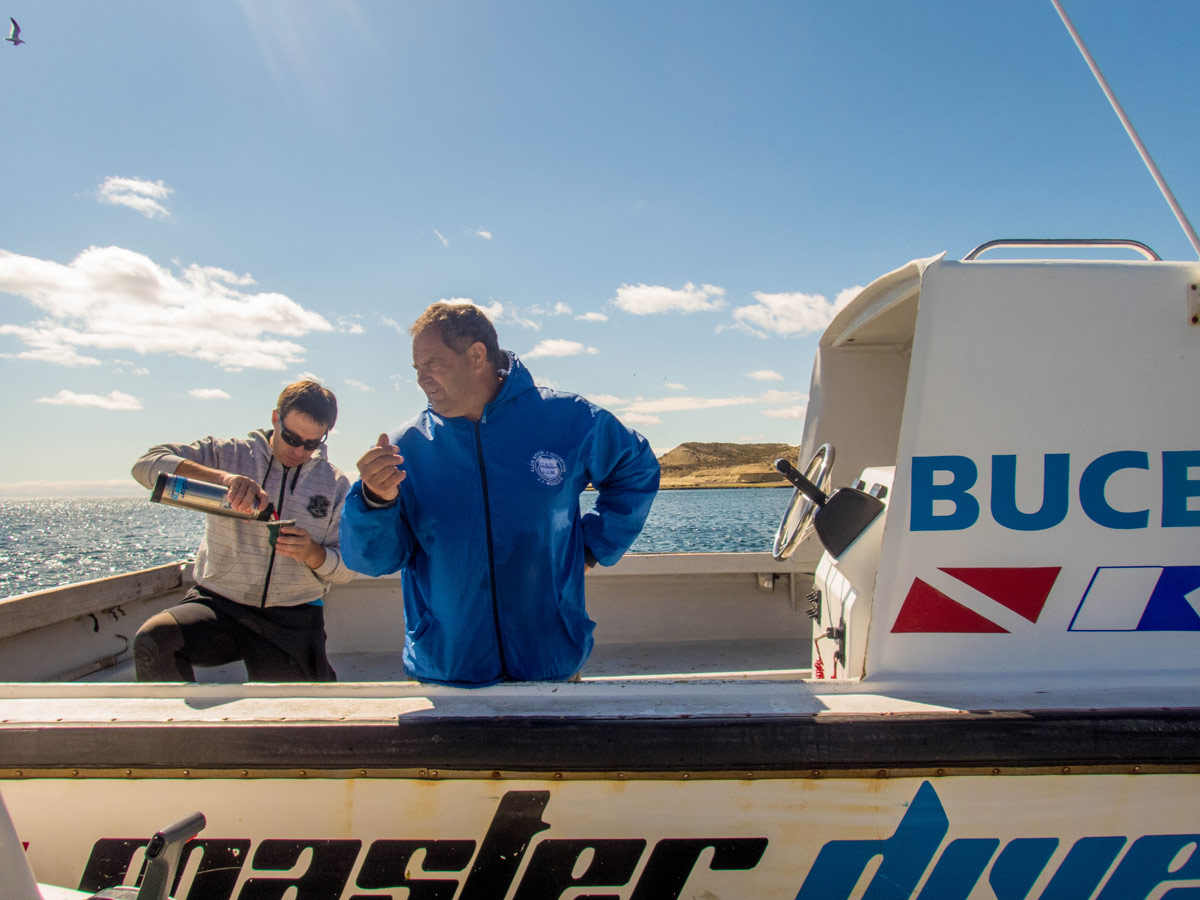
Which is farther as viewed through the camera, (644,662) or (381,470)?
(644,662)

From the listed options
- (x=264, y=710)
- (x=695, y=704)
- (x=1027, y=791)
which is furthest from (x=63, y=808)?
(x=1027, y=791)

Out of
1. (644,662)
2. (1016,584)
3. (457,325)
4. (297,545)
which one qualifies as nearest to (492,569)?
(457,325)

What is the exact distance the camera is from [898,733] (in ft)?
4.32

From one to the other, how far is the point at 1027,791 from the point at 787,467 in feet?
2.74

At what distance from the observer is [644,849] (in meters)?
1.32

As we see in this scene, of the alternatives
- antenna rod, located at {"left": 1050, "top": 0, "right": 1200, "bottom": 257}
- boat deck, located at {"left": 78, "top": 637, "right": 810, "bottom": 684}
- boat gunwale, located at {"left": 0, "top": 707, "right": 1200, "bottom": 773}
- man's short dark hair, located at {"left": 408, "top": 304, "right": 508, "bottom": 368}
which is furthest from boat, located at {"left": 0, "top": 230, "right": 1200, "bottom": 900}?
boat deck, located at {"left": 78, "top": 637, "right": 810, "bottom": 684}

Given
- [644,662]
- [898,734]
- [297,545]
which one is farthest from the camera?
[644,662]

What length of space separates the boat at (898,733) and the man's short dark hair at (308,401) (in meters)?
1.05

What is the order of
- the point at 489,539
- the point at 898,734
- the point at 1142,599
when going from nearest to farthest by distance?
the point at 898,734
the point at 1142,599
the point at 489,539

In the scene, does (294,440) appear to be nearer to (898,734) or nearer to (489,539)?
(489,539)

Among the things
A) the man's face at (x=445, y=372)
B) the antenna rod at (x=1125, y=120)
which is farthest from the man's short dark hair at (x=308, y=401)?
the antenna rod at (x=1125, y=120)

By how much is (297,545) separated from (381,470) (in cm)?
87

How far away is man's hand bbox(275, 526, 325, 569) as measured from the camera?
2.22m

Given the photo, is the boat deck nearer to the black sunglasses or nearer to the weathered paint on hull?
the black sunglasses
